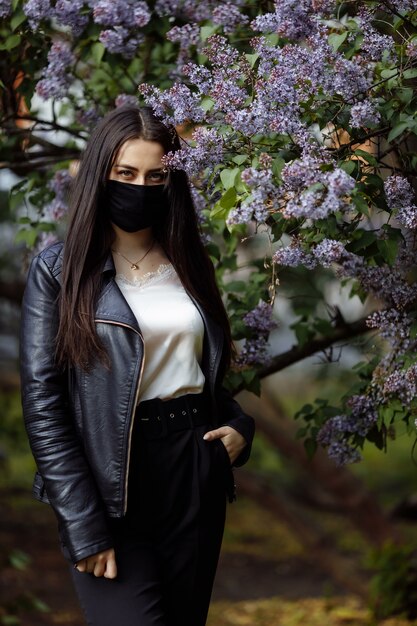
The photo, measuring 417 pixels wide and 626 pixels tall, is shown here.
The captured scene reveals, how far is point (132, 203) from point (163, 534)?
98cm

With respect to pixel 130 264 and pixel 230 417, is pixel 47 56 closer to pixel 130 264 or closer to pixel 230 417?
pixel 130 264

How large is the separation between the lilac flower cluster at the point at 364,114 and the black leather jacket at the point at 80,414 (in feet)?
2.73

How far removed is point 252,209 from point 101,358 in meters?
0.64

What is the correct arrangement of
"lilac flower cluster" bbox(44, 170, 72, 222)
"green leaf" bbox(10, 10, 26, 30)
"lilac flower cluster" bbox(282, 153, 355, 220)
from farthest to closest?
"lilac flower cluster" bbox(44, 170, 72, 222) → "green leaf" bbox(10, 10, 26, 30) → "lilac flower cluster" bbox(282, 153, 355, 220)

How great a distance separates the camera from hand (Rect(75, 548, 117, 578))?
2676 millimetres

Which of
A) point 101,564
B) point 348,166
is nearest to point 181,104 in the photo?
point 348,166

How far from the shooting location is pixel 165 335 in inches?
113

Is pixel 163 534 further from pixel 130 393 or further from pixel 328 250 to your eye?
pixel 328 250

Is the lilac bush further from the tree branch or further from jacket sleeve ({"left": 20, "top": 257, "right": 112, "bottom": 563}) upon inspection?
jacket sleeve ({"left": 20, "top": 257, "right": 112, "bottom": 563})

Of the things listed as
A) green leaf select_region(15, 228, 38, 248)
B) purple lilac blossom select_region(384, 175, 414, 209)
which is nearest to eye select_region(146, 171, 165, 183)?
purple lilac blossom select_region(384, 175, 414, 209)

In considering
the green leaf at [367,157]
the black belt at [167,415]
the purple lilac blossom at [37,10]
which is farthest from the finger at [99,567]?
the purple lilac blossom at [37,10]

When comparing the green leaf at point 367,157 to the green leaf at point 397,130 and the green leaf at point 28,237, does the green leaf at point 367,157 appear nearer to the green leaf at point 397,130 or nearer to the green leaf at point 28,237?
the green leaf at point 397,130

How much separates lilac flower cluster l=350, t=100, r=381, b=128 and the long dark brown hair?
1.80 ft

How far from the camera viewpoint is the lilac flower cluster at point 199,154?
2.71m
